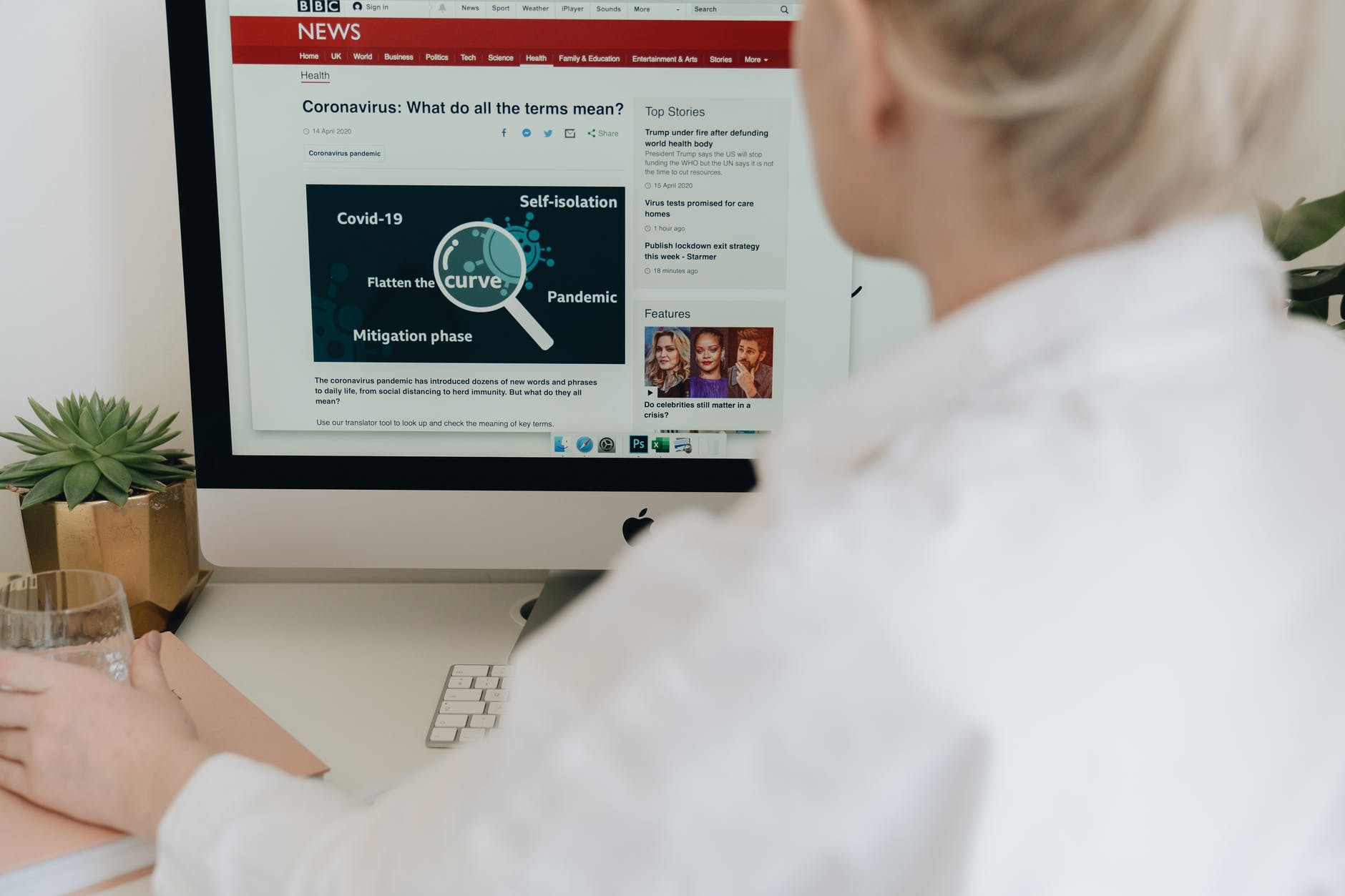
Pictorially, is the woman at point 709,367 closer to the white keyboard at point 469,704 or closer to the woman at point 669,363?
the woman at point 669,363

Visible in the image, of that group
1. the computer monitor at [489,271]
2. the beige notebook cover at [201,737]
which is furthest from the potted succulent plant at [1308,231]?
the beige notebook cover at [201,737]

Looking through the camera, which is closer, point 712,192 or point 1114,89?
point 1114,89

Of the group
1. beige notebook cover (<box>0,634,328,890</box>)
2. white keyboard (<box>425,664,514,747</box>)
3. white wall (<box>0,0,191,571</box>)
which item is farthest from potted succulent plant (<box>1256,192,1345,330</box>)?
white wall (<box>0,0,191,571</box>)

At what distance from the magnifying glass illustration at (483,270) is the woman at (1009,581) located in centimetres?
39

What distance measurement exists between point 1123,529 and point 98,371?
89 cm

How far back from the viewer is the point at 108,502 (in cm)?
79

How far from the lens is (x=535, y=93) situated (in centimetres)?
72

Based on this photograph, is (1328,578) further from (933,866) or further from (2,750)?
(2,750)

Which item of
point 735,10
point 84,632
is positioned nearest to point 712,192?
point 735,10

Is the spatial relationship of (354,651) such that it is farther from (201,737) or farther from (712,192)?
(712,192)

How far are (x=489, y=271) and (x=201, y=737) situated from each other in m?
0.34

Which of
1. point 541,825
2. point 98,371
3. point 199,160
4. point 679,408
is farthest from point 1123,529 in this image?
point 98,371

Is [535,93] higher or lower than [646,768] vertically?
higher

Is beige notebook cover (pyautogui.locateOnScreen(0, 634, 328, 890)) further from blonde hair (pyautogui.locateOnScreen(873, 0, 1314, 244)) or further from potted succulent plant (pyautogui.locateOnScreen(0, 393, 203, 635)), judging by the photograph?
blonde hair (pyautogui.locateOnScreen(873, 0, 1314, 244))
